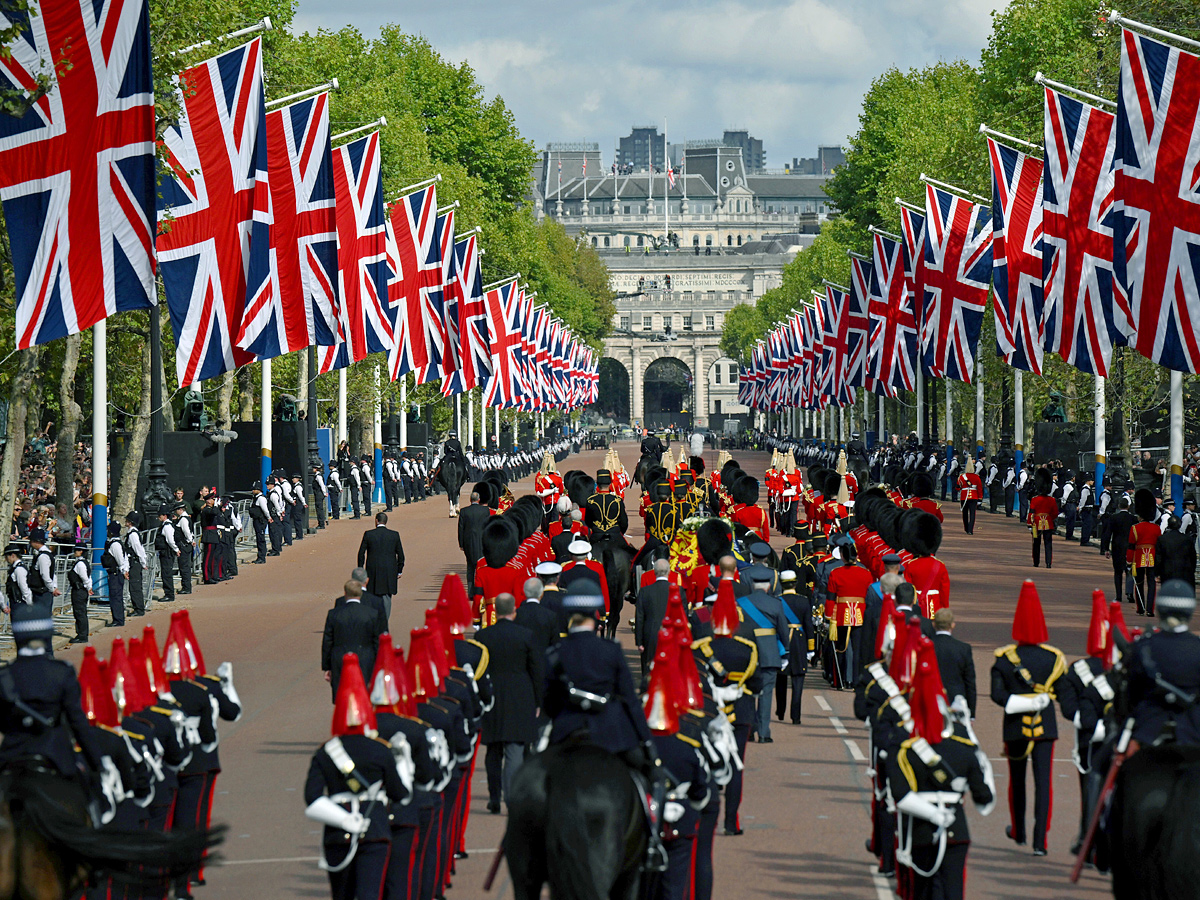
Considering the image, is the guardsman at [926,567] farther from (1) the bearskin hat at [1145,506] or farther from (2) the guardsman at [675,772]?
(1) the bearskin hat at [1145,506]

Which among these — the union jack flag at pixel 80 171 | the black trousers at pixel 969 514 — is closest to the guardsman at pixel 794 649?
the union jack flag at pixel 80 171

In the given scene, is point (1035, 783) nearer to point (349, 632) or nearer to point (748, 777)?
point (748, 777)

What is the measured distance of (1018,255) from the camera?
3098 centimetres

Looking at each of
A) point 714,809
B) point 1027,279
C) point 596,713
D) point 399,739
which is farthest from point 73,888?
point 1027,279

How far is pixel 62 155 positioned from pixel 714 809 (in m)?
12.0

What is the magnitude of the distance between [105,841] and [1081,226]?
69.4 ft

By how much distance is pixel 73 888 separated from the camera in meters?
8.17

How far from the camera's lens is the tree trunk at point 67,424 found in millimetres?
26734

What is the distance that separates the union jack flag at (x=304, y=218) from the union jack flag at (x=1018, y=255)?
11776mm

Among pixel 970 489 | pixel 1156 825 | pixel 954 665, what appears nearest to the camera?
pixel 1156 825

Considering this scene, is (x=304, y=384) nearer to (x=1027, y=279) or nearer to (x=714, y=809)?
(x=1027, y=279)

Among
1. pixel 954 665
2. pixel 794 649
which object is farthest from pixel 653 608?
pixel 954 665

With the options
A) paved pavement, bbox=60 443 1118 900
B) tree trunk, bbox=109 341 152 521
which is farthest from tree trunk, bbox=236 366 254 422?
paved pavement, bbox=60 443 1118 900

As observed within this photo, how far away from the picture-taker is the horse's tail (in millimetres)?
8031
